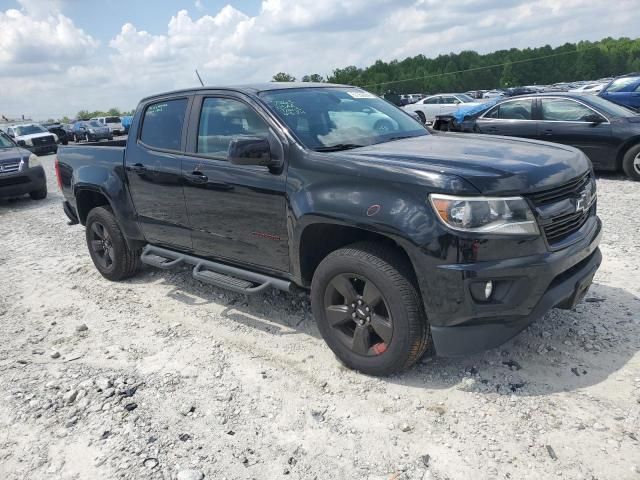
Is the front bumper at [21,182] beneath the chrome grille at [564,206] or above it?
beneath

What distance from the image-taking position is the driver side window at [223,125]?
3980 millimetres

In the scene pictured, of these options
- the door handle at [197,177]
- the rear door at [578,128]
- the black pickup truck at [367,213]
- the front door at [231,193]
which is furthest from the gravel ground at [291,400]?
the rear door at [578,128]

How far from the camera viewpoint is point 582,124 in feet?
29.9

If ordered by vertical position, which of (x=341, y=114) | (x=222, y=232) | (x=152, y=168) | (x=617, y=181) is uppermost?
(x=341, y=114)

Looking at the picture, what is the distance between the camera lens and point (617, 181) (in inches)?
348

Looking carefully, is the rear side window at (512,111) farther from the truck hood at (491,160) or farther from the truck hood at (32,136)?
the truck hood at (32,136)

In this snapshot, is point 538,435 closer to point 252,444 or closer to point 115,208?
point 252,444

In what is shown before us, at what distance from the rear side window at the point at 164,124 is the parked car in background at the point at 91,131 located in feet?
103

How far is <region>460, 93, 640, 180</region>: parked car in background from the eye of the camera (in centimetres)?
873

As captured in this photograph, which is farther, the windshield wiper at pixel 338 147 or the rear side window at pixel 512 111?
the rear side window at pixel 512 111

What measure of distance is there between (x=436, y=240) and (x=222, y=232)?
192 centimetres

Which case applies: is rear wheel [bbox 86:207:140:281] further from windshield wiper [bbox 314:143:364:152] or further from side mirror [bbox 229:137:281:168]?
windshield wiper [bbox 314:143:364:152]

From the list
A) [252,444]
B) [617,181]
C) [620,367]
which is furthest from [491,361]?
[617,181]

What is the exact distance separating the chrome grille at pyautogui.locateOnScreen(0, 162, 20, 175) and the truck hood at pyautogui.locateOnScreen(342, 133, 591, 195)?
9.75 meters
